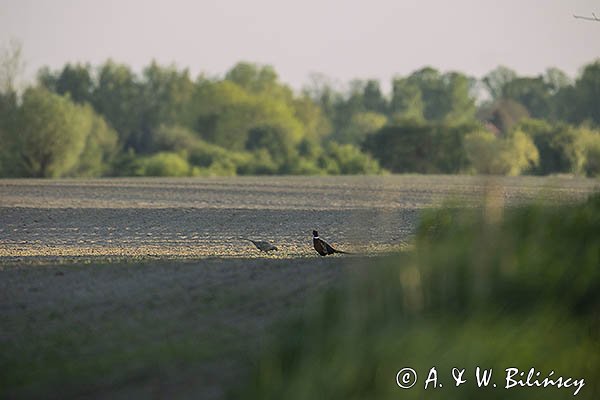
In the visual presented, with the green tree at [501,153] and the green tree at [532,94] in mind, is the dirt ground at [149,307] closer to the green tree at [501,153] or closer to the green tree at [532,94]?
the green tree at [501,153]

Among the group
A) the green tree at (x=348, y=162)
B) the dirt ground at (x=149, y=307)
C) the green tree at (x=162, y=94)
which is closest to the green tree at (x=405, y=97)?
the green tree at (x=162, y=94)

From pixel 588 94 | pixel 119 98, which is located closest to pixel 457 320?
pixel 588 94

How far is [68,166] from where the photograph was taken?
184ft

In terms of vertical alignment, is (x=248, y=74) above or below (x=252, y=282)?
above

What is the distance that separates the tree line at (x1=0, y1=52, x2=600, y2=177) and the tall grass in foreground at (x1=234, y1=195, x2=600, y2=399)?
160 ft

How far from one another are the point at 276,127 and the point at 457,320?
70.3 metres

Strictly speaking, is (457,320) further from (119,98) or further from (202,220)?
(119,98)

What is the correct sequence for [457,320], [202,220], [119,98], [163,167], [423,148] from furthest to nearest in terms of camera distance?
[119,98], [423,148], [163,167], [202,220], [457,320]

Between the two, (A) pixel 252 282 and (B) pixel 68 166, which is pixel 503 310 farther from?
(B) pixel 68 166

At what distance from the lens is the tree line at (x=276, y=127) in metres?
56.0

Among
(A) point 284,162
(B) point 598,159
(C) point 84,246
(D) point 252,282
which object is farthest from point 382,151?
(D) point 252,282

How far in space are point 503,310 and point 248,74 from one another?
103 metres

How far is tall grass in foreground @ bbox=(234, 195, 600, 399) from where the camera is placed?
7.26m

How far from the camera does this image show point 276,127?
7769 cm
